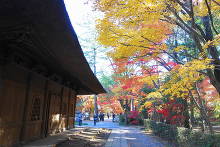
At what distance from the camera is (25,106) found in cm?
593

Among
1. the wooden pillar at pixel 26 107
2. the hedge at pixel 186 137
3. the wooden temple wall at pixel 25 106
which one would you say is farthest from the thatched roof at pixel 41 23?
the hedge at pixel 186 137

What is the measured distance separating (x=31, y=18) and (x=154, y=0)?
337cm

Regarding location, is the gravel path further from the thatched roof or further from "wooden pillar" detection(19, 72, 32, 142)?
the thatched roof

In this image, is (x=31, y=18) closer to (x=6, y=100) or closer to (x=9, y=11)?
(x=9, y=11)

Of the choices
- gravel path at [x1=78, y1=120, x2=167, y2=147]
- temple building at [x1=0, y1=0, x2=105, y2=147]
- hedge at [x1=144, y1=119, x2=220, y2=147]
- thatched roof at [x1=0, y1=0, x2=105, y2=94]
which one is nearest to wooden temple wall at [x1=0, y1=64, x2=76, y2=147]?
temple building at [x1=0, y1=0, x2=105, y2=147]

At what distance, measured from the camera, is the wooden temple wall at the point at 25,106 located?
4.87 meters

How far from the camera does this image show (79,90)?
13.9 m

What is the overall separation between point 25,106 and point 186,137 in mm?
5952

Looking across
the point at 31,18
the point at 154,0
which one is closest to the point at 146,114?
the point at 154,0

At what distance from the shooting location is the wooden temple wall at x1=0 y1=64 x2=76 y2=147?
4871mm

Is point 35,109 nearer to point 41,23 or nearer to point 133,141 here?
point 41,23

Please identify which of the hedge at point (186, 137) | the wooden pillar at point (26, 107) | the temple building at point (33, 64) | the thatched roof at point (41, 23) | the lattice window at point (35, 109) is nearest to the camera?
the thatched roof at point (41, 23)

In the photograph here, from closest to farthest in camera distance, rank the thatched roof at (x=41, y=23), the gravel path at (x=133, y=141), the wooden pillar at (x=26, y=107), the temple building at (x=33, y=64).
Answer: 1. the thatched roof at (x=41, y=23)
2. the temple building at (x=33, y=64)
3. the wooden pillar at (x=26, y=107)
4. the gravel path at (x=133, y=141)

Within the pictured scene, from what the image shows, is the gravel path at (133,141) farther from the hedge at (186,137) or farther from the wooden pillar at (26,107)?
the wooden pillar at (26,107)
